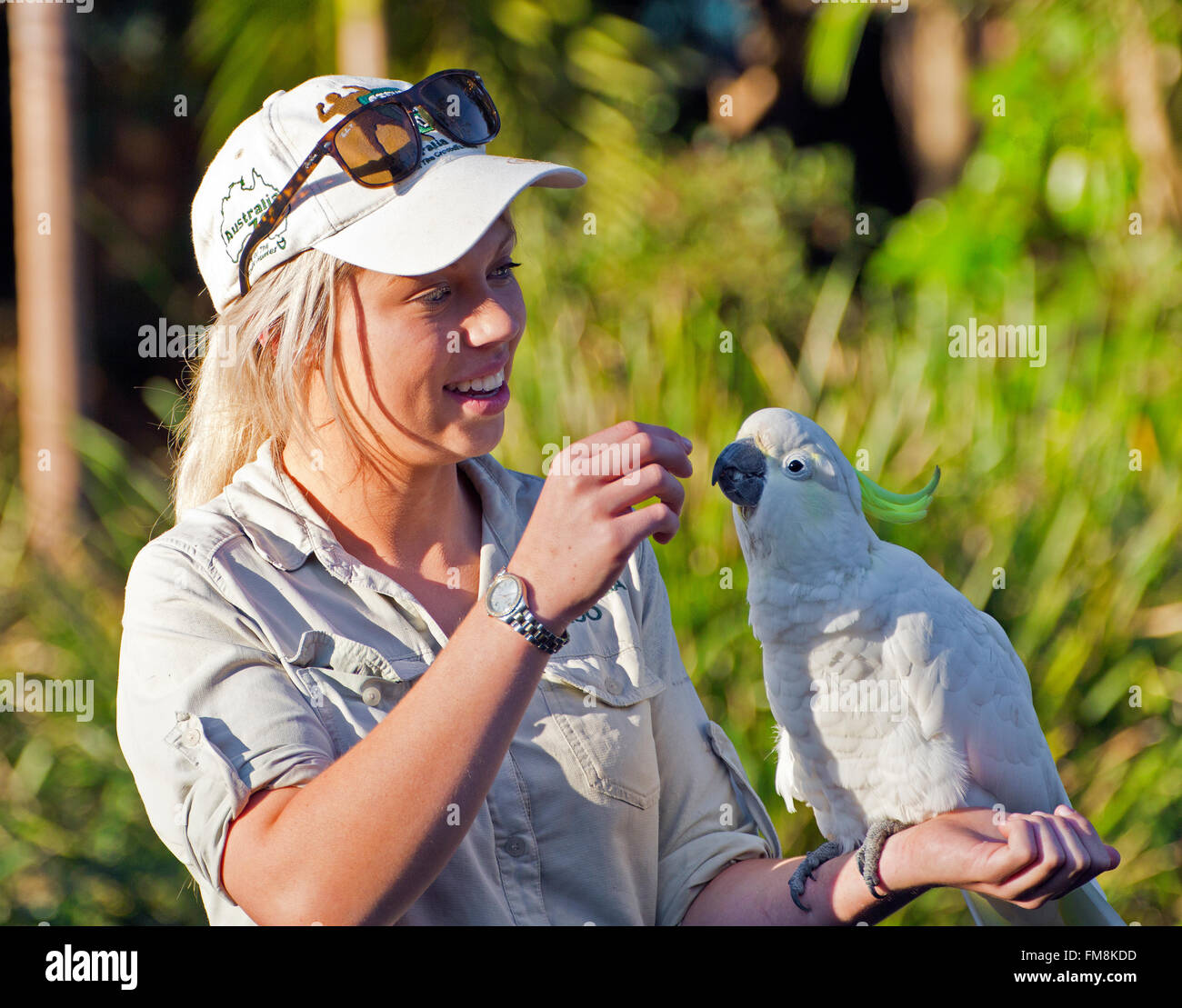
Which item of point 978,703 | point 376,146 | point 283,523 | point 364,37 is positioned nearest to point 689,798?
point 978,703

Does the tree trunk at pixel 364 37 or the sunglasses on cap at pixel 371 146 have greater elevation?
the tree trunk at pixel 364 37

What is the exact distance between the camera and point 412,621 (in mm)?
1351

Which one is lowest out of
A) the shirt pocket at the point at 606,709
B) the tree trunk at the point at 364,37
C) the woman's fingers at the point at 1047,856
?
the woman's fingers at the point at 1047,856

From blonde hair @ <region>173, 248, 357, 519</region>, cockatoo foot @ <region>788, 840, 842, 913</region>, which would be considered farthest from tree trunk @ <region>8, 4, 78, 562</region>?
cockatoo foot @ <region>788, 840, 842, 913</region>

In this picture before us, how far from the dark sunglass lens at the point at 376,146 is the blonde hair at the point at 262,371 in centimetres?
11

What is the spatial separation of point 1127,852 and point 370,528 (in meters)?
2.22

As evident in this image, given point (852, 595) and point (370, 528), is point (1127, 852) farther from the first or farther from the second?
point (370, 528)

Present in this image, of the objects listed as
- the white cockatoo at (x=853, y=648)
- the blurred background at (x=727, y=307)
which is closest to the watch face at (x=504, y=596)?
the white cockatoo at (x=853, y=648)

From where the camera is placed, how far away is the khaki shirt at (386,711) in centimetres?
115

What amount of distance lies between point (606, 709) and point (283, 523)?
1.54ft

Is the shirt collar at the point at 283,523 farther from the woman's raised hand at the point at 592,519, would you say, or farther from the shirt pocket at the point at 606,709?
the woman's raised hand at the point at 592,519

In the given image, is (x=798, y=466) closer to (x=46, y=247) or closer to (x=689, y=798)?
(x=689, y=798)

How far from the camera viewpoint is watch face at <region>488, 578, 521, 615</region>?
1069 millimetres

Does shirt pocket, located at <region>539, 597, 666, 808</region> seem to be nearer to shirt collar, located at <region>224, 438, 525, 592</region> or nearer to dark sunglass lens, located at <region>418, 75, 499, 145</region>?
shirt collar, located at <region>224, 438, 525, 592</region>
